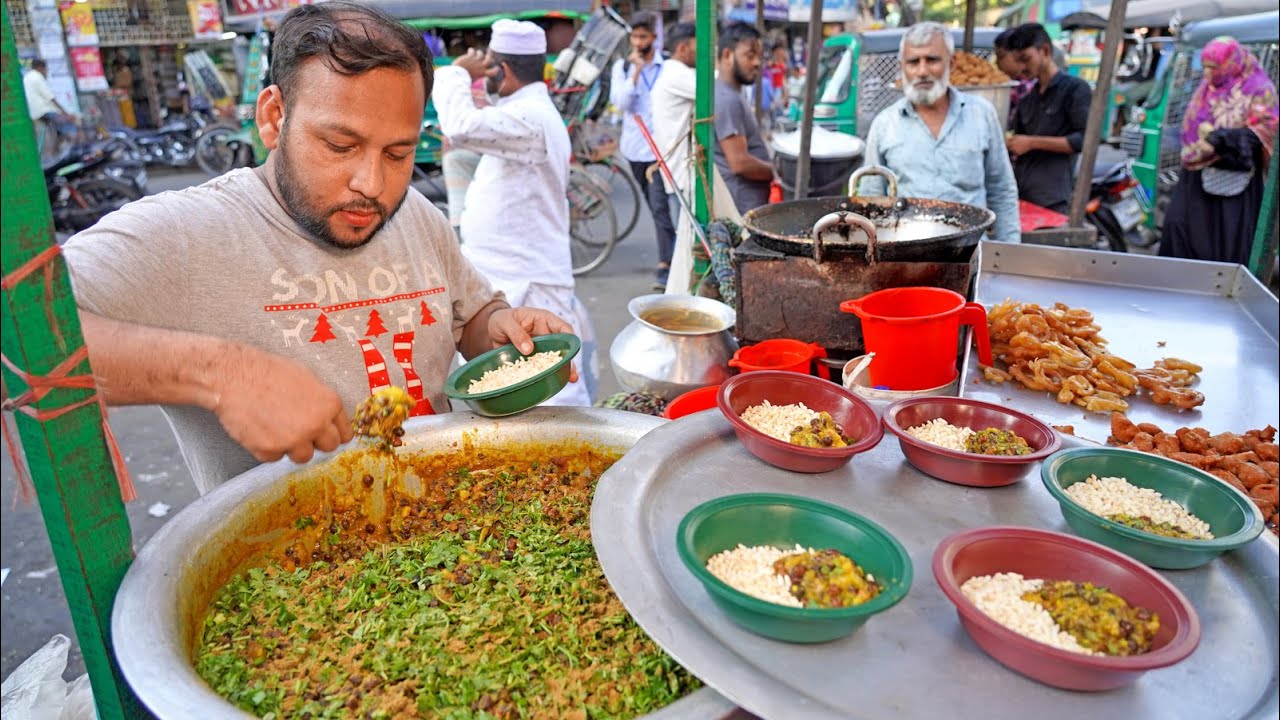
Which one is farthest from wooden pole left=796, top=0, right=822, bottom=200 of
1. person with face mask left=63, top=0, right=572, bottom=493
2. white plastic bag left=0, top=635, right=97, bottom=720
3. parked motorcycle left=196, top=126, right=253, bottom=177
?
parked motorcycle left=196, top=126, right=253, bottom=177

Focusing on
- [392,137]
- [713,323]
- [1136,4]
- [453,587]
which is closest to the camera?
[453,587]

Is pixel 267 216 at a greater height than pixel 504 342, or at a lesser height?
greater

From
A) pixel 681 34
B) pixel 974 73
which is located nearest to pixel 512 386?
pixel 974 73

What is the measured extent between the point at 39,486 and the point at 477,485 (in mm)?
870

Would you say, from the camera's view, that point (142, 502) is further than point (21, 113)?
Yes

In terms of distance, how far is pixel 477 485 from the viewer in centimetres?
187

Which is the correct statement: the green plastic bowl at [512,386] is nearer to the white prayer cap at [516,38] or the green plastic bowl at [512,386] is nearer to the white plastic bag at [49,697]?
the white plastic bag at [49,697]

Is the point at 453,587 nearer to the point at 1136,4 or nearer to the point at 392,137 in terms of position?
the point at 392,137

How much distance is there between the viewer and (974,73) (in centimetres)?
617

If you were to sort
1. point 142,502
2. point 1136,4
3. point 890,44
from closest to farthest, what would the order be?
1. point 142,502
2. point 890,44
3. point 1136,4

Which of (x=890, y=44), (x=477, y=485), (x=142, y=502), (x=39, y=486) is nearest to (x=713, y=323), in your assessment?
(x=477, y=485)

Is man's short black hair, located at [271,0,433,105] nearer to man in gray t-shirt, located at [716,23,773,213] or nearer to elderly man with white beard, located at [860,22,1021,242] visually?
elderly man with white beard, located at [860,22,1021,242]

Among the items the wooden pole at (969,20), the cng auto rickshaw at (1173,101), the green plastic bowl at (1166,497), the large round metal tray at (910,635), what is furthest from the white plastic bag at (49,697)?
the cng auto rickshaw at (1173,101)

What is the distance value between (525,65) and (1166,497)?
3859mm
